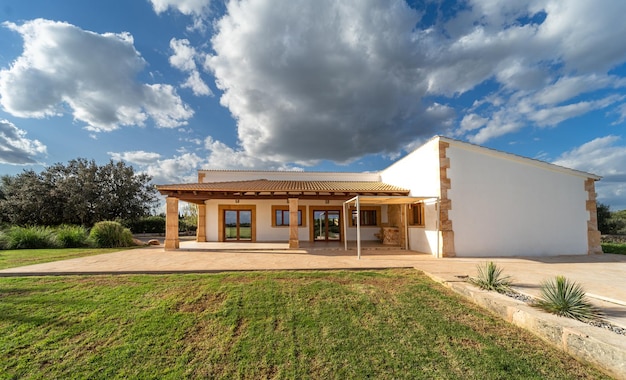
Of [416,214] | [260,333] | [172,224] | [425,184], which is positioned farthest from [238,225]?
[260,333]

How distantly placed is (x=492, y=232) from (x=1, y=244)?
2193cm

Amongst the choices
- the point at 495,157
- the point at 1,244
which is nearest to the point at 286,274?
the point at 495,157

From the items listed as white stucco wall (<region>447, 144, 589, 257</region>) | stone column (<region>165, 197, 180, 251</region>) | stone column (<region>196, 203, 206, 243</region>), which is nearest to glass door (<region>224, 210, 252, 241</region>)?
stone column (<region>196, 203, 206, 243</region>)

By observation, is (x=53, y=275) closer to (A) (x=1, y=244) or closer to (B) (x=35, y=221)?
(A) (x=1, y=244)

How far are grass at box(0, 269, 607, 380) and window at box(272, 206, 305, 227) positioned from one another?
10603 millimetres

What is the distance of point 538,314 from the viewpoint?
4.26 m

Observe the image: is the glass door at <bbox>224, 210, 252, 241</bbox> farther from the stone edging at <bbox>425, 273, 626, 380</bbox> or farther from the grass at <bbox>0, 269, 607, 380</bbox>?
the stone edging at <bbox>425, 273, 626, 380</bbox>

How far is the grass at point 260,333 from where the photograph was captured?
3.61 metres

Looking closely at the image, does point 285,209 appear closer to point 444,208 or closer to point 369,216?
point 369,216

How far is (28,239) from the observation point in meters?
13.5

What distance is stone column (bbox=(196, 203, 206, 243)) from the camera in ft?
54.7

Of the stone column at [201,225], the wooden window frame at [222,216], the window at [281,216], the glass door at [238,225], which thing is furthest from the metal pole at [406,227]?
the stone column at [201,225]

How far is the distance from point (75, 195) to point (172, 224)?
15.9 m

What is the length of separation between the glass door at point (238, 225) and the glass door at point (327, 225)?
13.5ft
